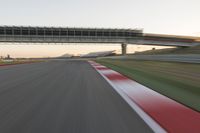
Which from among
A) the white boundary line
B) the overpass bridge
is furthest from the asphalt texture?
the overpass bridge

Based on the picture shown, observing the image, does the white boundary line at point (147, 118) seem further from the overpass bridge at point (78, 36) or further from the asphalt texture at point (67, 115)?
the overpass bridge at point (78, 36)

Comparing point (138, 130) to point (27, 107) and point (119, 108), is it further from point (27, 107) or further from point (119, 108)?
point (27, 107)

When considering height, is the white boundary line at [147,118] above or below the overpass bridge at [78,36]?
below

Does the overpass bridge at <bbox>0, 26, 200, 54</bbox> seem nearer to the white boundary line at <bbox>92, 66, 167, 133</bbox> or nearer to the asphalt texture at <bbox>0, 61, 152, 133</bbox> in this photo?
the asphalt texture at <bbox>0, 61, 152, 133</bbox>

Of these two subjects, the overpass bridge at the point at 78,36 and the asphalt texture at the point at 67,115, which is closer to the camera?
the asphalt texture at the point at 67,115

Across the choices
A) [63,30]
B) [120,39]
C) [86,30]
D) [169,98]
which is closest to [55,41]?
[63,30]

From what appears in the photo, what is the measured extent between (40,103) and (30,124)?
182 centimetres

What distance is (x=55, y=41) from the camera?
73875 mm

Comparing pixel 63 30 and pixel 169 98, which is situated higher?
pixel 63 30

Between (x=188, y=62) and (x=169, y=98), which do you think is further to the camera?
(x=188, y=62)

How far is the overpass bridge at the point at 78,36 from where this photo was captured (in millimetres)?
74000

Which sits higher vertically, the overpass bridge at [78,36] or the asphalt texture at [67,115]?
the overpass bridge at [78,36]

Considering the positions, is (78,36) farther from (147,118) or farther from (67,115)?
(147,118)

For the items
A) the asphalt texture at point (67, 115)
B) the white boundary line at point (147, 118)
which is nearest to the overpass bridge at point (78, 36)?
the asphalt texture at point (67, 115)
